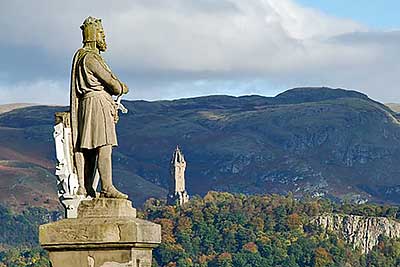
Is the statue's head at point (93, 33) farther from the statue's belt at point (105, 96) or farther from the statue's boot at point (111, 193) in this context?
the statue's boot at point (111, 193)

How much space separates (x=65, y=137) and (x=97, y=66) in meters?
0.64

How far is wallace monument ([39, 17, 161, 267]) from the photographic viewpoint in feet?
46.8

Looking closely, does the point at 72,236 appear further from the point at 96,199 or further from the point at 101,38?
the point at 101,38

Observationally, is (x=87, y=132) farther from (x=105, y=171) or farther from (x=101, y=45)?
(x=101, y=45)

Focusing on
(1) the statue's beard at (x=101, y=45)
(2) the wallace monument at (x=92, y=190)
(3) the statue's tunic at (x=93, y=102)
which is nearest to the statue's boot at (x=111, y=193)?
(2) the wallace monument at (x=92, y=190)

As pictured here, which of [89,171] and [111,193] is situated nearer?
[111,193]

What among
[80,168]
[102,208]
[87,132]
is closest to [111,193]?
[102,208]

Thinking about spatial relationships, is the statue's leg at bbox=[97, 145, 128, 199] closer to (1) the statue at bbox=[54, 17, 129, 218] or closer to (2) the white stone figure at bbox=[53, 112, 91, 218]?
(1) the statue at bbox=[54, 17, 129, 218]

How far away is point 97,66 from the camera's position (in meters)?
14.6

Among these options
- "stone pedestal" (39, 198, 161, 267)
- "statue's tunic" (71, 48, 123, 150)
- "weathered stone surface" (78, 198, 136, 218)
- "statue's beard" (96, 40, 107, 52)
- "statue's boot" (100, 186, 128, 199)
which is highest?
"statue's beard" (96, 40, 107, 52)

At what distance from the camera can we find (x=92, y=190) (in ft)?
48.1

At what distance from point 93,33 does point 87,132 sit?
0.93 m

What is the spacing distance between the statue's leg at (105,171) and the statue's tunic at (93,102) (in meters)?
0.09

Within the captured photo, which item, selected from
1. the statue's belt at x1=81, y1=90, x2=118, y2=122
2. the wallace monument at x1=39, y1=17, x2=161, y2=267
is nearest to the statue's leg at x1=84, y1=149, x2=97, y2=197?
the wallace monument at x1=39, y1=17, x2=161, y2=267
